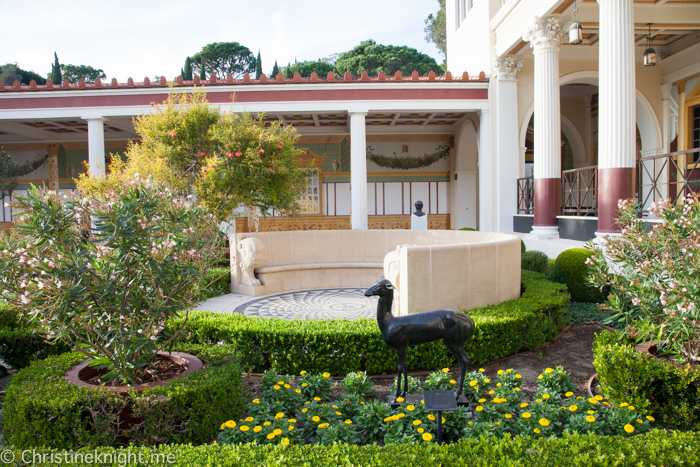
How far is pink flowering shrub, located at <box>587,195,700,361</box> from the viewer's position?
3.48m

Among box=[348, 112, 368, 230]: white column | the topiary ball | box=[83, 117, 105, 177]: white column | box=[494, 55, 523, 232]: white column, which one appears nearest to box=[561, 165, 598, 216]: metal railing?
box=[494, 55, 523, 232]: white column

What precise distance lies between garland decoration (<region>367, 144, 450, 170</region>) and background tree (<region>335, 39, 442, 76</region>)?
16344 mm

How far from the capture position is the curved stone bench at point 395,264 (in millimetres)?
5430

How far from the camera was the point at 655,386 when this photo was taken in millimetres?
3502

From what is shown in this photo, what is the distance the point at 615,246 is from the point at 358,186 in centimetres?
1020

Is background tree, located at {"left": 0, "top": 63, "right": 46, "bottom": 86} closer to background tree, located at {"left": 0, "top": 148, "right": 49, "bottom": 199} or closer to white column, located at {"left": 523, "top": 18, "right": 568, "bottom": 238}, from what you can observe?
background tree, located at {"left": 0, "top": 148, "right": 49, "bottom": 199}

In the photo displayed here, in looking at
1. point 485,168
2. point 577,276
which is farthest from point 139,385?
point 485,168

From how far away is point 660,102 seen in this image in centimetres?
1399

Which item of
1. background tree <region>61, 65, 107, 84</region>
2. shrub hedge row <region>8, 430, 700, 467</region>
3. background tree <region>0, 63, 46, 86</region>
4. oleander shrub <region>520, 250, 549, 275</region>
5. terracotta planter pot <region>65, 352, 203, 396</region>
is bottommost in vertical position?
shrub hedge row <region>8, 430, 700, 467</region>

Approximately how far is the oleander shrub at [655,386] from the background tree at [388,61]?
32585mm

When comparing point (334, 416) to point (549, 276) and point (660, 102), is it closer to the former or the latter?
point (549, 276)

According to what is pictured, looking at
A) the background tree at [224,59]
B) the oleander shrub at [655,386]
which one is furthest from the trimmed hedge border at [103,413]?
the background tree at [224,59]

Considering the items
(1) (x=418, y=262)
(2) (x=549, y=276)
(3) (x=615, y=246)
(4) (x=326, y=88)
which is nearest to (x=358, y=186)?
(4) (x=326, y=88)

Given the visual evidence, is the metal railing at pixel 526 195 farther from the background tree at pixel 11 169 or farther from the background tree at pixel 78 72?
the background tree at pixel 78 72
